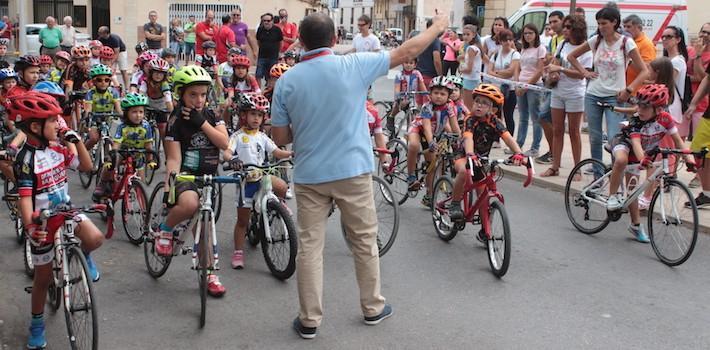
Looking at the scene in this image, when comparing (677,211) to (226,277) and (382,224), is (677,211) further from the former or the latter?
(226,277)

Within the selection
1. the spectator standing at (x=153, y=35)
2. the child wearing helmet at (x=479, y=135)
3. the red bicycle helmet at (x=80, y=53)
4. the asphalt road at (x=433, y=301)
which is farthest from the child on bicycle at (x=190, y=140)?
the spectator standing at (x=153, y=35)

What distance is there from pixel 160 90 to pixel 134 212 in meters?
3.14

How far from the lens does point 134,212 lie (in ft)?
25.4

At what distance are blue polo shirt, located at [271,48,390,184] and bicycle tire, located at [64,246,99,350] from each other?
1458 millimetres

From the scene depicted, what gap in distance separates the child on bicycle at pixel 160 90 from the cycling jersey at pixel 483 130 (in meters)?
4.00

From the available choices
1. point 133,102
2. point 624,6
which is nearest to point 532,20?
point 624,6

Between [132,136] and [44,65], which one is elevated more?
[44,65]

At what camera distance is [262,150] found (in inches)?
280

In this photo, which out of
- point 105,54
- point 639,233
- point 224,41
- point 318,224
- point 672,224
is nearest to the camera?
point 318,224

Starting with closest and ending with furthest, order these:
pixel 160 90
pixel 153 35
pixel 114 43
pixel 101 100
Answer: pixel 101 100 → pixel 160 90 → pixel 114 43 → pixel 153 35

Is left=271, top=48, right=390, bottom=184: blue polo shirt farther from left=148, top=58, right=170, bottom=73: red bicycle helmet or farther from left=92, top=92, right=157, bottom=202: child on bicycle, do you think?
left=148, top=58, right=170, bottom=73: red bicycle helmet

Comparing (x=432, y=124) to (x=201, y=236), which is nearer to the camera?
(x=201, y=236)

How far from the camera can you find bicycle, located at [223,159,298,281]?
20.8 ft

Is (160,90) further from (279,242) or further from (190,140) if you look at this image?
(279,242)
